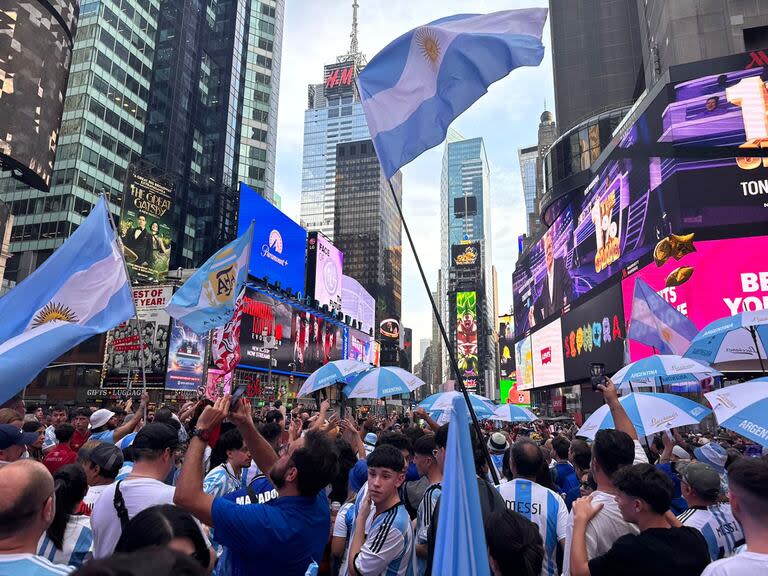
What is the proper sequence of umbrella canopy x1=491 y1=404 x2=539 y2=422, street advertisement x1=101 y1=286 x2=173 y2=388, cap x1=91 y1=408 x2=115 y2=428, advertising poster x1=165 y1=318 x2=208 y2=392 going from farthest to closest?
advertising poster x1=165 y1=318 x2=208 y2=392 < street advertisement x1=101 y1=286 x2=173 y2=388 < umbrella canopy x1=491 y1=404 x2=539 y2=422 < cap x1=91 y1=408 x2=115 y2=428

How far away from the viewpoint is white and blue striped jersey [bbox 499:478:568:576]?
409 centimetres

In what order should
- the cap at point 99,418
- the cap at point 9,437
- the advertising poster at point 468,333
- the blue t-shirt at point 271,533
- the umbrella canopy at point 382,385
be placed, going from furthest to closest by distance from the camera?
1. the advertising poster at point 468,333
2. the umbrella canopy at point 382,385
3. the cap at point 99,418
4. the cap at point 9,437
5. the blue t-shirt at point 271,533

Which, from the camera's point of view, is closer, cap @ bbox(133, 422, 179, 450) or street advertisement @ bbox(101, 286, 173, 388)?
cap @ bbox(133, 422, 179, 450)

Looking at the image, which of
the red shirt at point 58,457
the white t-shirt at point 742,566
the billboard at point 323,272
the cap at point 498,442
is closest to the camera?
the white t-shirt at point 742,566

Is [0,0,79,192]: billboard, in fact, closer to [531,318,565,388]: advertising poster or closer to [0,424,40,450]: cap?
[0,424,40,450]: cap

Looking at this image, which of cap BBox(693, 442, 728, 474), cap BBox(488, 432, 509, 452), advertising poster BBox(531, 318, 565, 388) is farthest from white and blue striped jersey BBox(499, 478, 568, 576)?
advertising poster BBox(531, 318, 565, 388)

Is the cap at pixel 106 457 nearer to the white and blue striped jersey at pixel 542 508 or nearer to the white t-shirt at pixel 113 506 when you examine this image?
the white t-shirt at pixel 113 506

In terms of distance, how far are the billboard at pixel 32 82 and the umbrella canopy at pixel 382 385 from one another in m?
22.9

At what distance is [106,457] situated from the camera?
4.37 metres

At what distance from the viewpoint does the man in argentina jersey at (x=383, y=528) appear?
11.8 ft

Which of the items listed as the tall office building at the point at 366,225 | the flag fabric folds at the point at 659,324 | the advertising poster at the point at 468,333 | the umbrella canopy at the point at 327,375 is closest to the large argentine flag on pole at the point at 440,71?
the flag fabric folds at the point at 659,324

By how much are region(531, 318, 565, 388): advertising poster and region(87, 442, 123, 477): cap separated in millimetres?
43121

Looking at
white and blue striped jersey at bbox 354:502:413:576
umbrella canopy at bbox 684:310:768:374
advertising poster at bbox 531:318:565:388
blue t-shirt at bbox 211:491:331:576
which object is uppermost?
advertising poster at bbox 531:318:565:388

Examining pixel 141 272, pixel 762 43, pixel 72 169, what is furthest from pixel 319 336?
pixel 762 43
